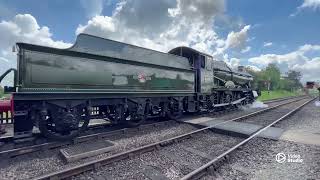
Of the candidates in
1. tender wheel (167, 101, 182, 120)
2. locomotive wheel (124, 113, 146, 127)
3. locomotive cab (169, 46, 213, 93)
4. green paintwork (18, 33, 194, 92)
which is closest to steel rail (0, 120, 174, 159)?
locomotive wheel (124, 113, 146, 127)

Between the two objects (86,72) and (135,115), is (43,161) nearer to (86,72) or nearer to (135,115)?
(86,72)

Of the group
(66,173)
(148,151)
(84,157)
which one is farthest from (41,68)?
(148,151)

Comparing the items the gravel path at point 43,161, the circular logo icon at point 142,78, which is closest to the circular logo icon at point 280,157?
the gravel path at point 43,161

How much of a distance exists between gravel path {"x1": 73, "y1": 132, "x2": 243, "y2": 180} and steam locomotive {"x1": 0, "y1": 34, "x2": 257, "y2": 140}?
2.55m

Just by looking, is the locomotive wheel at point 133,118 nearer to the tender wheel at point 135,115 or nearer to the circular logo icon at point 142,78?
the tender wheel at point 135,115

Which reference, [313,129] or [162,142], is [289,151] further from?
[313,129]

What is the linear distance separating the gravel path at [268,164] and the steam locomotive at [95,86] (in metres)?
4.25

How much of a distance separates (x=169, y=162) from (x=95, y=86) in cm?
346

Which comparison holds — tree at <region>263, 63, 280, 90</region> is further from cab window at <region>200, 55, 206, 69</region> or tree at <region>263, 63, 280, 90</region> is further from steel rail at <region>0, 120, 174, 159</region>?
steel rail at <region>0, 120, 174, 159</region>

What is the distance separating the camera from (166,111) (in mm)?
11695

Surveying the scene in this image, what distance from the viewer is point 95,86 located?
809 cm

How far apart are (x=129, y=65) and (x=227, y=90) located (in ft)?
30.0

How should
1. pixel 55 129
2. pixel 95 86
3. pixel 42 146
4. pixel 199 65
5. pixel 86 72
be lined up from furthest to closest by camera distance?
pixel 199 65, pixel 95 86, pixel 86 72, pixel 55 129, pixel 42 146

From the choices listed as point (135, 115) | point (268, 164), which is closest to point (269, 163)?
point (268, 164)
